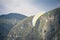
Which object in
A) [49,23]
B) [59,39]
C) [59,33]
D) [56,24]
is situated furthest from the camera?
[49,23]

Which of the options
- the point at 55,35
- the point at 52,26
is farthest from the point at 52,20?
the point at 55,35

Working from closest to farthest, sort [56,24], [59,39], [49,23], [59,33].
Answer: [59,39], [59,33], [56,24], [49,23]

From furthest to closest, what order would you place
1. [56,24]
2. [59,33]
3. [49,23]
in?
1. [49,23]
2. [56,24]
3. [59,33]

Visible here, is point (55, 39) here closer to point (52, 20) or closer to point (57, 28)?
point (57, 28)

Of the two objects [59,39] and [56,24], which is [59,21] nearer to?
[56,24]

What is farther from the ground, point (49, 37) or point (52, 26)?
point (52, 26)

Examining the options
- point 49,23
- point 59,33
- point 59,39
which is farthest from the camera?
point 49,23

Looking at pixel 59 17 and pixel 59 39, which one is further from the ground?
pixel 59 17

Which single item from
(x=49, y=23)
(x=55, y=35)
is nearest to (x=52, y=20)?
(x=49, y=23)

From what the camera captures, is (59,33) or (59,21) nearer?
(59,33)
